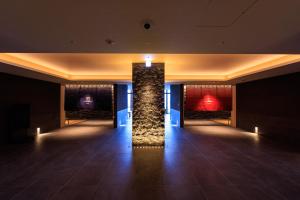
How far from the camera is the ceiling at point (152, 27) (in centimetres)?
192

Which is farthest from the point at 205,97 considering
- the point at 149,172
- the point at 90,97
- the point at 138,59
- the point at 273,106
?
the point at 149,172

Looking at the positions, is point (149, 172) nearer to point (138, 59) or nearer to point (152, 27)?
point (152, 27)

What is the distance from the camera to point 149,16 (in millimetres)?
2121

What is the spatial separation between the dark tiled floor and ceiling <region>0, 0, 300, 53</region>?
8.28ft

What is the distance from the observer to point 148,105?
5.38 m

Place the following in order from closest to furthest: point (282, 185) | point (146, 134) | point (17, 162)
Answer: point (282, 185) → point (17, 162) → point (146, 134)

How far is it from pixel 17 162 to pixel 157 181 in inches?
137

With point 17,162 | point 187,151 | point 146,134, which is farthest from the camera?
point 146,134

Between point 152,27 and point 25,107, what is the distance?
6442 millimetres

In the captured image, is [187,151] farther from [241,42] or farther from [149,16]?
[149,16]

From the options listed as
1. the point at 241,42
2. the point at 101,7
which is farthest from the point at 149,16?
the point at 241,42

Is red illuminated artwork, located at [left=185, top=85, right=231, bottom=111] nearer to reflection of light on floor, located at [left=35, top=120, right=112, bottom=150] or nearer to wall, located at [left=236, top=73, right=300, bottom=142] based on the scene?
wall, located at [left=236, top=73, right=300, bottom=142]

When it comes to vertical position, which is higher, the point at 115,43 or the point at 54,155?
the point at 115,43

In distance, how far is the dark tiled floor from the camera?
2.71 metres
